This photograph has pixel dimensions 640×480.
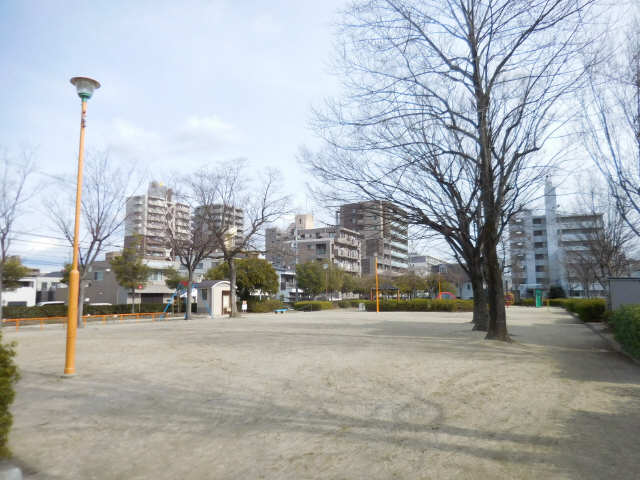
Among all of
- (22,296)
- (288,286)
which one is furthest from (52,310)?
(288,286)

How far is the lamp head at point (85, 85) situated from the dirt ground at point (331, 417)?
532 centimetres

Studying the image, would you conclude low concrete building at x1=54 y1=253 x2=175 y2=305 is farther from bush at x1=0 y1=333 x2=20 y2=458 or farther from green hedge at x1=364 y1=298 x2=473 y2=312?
bush at x1=0 y1=333 x2=20 y2=458

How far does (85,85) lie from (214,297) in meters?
25.6

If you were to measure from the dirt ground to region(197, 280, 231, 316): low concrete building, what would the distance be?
2319 cm

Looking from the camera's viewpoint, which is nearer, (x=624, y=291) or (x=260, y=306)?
(x=624, y=291)

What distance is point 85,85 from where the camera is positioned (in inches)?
320

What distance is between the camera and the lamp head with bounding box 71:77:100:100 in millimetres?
8062

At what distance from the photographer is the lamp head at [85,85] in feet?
26.5

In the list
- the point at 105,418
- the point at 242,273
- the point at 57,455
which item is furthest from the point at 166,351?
the point at 242,273

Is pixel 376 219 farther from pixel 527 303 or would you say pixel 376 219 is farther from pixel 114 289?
pixel 527 303

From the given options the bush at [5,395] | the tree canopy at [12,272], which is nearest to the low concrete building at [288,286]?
the tree canopy at [12,272]

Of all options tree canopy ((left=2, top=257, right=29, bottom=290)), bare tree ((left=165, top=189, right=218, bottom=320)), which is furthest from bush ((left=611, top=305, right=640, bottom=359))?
tree canopy ((left=2, top=257, right=29, bottom=290))

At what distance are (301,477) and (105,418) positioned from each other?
117 inches

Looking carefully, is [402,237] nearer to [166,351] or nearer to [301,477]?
[166,351]
